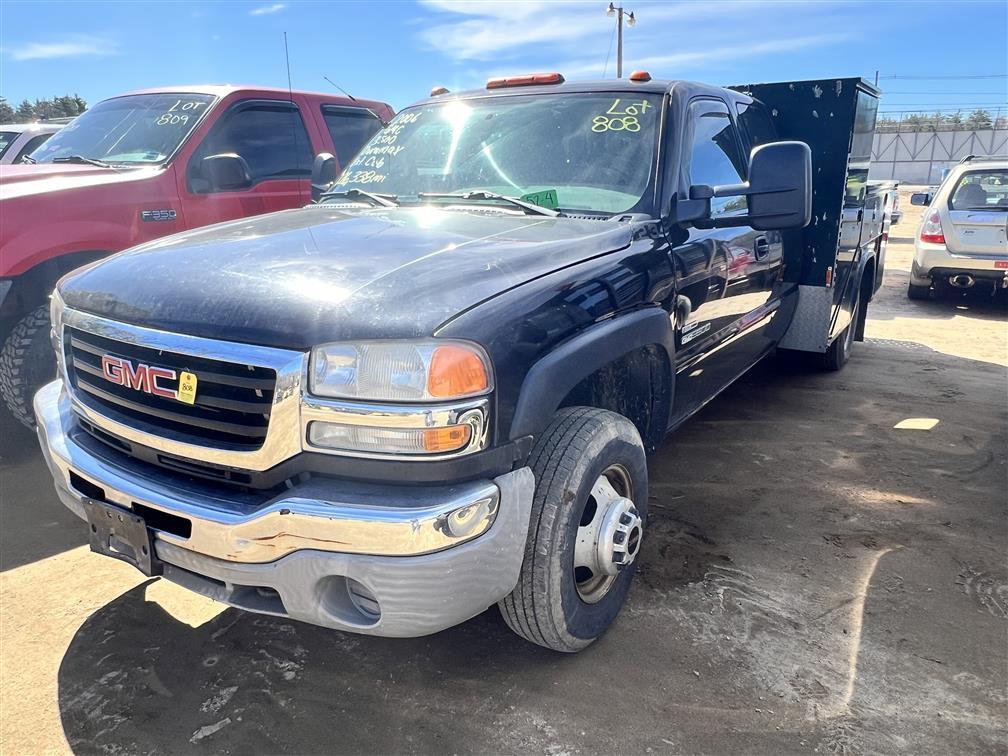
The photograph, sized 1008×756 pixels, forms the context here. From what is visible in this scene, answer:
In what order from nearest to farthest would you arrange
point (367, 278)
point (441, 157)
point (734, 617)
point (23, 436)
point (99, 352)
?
1. point (367, 278)
2. point (99, 352)
3. point (734, 617)
4. point (441, 157)
5. point (23, 436)

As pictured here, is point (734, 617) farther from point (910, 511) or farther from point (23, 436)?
point (23, 436)

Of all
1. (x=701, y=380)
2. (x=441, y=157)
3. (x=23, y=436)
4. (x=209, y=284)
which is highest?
(x=441, y=157)

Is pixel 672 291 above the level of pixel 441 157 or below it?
below

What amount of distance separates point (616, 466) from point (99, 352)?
1684 millimetres

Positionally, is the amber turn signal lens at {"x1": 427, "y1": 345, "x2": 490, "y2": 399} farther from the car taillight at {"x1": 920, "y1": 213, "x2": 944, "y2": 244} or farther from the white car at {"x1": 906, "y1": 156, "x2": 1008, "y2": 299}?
the car taillight at {"x1": 920, "y1": 213, "x2": 944, "y2": 244}

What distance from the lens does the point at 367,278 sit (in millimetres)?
2121

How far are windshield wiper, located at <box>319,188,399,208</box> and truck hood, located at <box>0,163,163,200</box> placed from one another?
1743 mm

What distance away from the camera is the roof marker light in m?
3.51

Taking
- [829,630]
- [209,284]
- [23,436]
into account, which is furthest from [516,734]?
[23,436]

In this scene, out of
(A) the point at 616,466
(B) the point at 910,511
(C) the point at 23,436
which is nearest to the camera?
(A) the point at 616,466

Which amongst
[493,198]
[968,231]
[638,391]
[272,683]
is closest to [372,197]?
[493,198]

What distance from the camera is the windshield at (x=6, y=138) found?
7.35 meters

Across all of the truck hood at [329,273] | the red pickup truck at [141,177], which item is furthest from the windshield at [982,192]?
the truck hood at [329,273]

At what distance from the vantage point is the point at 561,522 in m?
2.23
